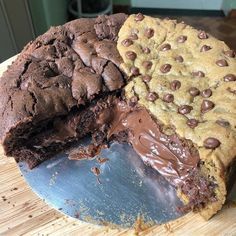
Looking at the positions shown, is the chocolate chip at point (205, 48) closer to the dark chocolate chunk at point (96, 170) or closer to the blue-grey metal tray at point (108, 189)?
the blue-grey metal tray at point (108, 189)

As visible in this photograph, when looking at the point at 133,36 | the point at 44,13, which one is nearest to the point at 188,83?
the point at 133,36

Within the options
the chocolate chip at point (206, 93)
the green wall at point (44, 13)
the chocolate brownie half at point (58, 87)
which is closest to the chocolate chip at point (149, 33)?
the chocolate brownie half at point (58, 87)

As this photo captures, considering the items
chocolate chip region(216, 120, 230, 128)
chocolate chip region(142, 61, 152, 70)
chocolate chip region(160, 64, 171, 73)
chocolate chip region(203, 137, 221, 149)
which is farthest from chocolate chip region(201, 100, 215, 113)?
chocolate chip region(142, 61, 152, 70)

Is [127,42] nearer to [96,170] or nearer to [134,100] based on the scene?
[134,100]

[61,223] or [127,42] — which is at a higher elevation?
[127,42]

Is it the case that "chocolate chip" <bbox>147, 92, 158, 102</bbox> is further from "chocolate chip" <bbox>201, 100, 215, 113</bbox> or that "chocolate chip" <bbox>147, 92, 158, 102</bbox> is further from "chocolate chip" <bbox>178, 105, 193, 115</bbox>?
"chocolate chip" <bbox>201, 100, 215, 113</bbox>
